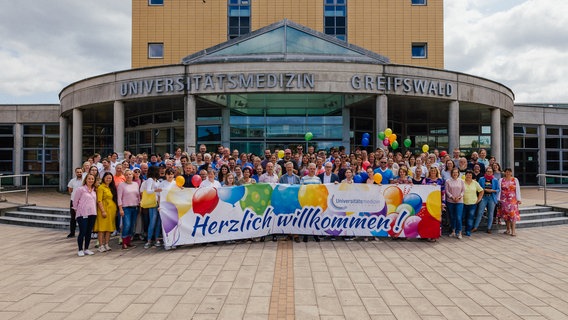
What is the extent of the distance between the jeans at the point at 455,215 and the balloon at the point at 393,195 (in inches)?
60.9

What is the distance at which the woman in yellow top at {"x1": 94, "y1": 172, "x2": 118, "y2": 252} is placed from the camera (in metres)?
7.70

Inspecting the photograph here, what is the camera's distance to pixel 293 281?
5.71m

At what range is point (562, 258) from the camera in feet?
23.7

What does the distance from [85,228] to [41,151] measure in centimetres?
2099

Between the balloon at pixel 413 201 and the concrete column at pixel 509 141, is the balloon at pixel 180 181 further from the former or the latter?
the concrete column at pixel 509 141

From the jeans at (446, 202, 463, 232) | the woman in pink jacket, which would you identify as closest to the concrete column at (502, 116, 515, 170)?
the jeans at (446, 202, 463, 232)

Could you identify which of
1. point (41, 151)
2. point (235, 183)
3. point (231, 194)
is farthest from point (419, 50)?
point (41, 151)

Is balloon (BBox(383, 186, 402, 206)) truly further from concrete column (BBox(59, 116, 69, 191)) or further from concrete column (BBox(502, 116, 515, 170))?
concrete column (BBox(59, 116, 69, 191))


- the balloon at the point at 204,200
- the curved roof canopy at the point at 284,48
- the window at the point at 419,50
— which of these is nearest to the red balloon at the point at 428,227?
the balloon at the point at 204,200

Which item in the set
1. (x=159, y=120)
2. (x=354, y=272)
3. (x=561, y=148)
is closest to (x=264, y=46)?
(x=159, y=120)

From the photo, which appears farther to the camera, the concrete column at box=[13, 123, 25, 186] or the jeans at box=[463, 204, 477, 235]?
the concrete column at box=[13, 123, 25, 186]

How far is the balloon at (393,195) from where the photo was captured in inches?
342

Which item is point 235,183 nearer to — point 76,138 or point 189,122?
point 189,122

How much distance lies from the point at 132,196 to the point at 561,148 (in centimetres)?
2963
